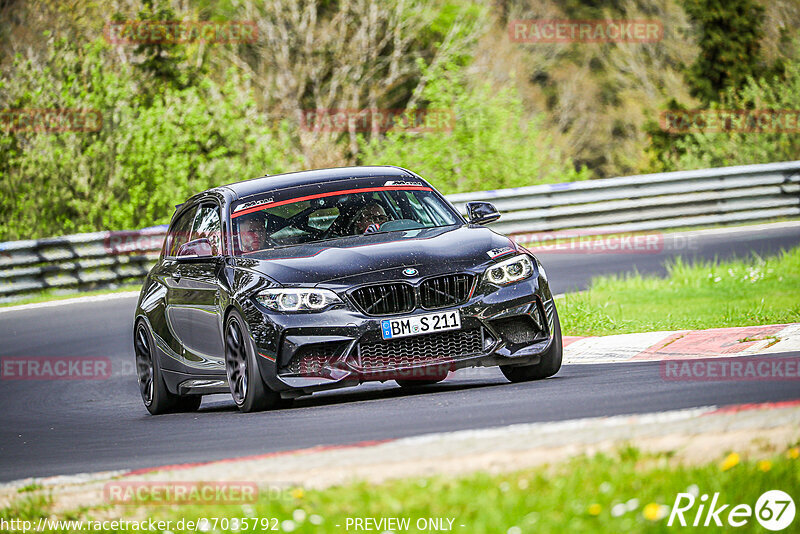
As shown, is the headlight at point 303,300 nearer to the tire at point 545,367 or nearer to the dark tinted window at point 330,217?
the dark tinted window at point 330,217

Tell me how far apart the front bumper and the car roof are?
1.72 m

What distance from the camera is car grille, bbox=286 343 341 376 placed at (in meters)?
8.21

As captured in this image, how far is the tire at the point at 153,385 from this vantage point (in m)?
10.3

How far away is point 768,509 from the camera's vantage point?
4453 millimetres

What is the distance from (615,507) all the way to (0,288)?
52.9 ft

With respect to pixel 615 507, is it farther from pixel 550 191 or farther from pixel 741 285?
pixel 550 191

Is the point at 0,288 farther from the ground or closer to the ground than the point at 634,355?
closer to the ground

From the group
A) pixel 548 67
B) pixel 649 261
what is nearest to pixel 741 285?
pixel 649 261

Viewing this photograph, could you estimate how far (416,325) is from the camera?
821 cm

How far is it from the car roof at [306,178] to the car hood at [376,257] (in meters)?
0.88
